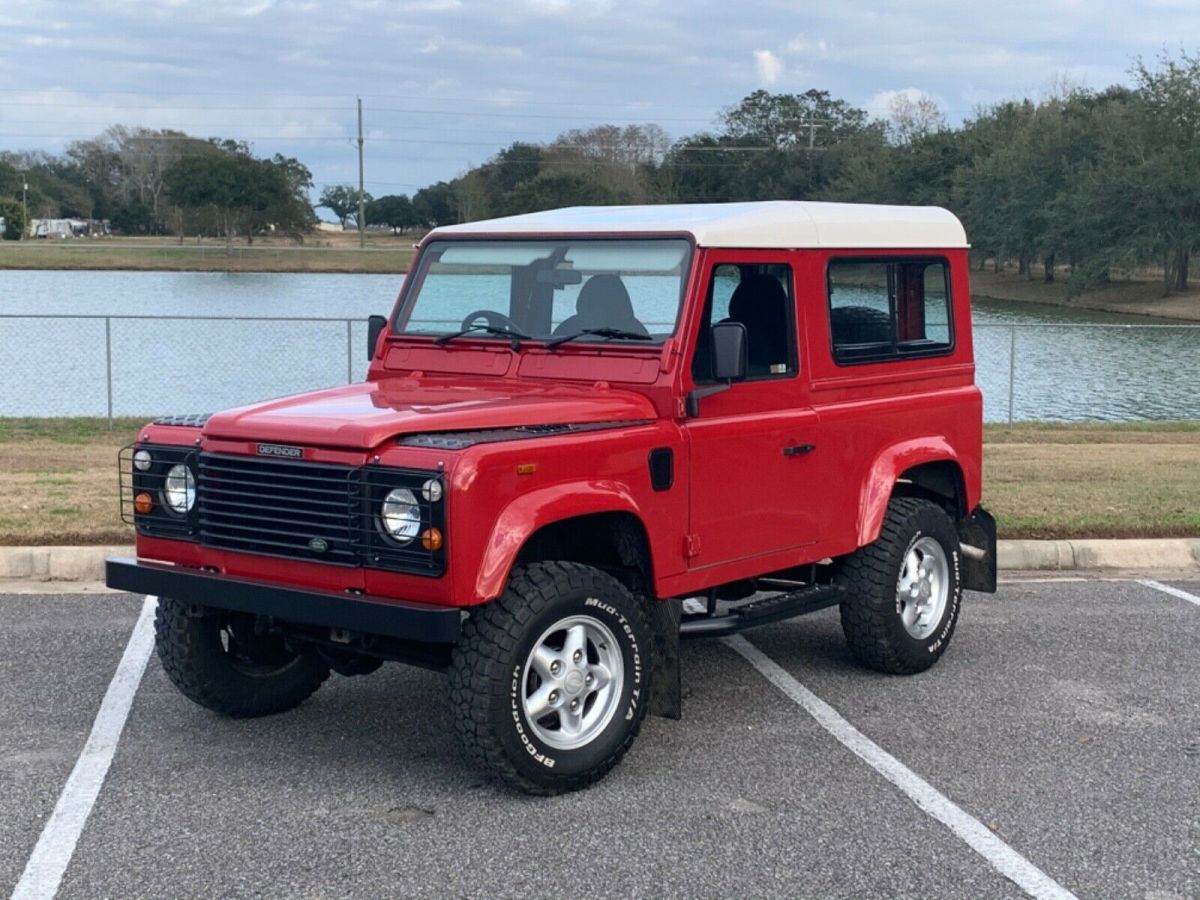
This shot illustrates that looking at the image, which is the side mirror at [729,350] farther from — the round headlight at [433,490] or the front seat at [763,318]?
the round headlight at [433,490]

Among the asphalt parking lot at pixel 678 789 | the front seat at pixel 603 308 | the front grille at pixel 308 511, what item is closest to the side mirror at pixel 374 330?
the front seat at pixel 603 308

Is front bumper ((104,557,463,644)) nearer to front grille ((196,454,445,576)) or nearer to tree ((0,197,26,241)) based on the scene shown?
front grille ((196,454,445,576))

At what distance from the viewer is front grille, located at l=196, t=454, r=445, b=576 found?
5125mm

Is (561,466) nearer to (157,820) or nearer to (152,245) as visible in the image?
(157,820)

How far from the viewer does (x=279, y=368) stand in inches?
895

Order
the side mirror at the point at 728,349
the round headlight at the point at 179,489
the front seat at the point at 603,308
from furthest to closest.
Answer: the front seat at the point at 603,308 < the side mirror at the point at 728,349 < the round headlight at the point at 179,489

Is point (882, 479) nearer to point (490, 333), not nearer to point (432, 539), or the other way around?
point (490, 333)

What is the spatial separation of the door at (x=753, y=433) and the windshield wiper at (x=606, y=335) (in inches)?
9.9

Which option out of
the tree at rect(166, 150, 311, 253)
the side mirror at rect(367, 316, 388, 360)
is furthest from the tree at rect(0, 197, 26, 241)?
the side mirror at rect(367, 316, 388, 360)

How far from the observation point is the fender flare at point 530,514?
5129 mm

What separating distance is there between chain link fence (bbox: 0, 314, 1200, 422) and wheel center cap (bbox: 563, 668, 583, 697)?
39.5 feet

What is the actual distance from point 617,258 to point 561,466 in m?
1.34

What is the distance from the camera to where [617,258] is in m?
6.41

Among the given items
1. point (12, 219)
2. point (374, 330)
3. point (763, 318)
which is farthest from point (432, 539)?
point (12, 219)
